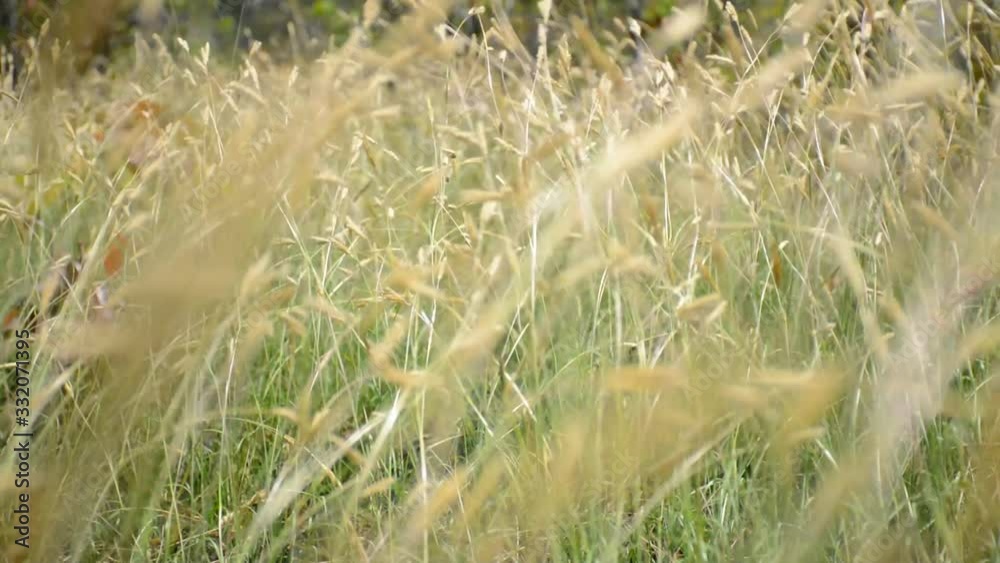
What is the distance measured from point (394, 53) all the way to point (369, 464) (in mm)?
530

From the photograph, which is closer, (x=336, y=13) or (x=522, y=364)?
(x=522, y=364)

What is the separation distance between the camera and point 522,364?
1.20 metres

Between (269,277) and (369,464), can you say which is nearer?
(369,464)

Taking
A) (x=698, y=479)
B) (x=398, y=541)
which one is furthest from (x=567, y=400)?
(x=398, y=541)

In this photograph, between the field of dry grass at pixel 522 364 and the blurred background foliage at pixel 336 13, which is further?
the blurred background foliage at pixel 336 13

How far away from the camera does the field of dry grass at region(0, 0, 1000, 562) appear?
0.84 metres

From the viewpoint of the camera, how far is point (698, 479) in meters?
1.24

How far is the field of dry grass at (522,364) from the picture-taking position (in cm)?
84

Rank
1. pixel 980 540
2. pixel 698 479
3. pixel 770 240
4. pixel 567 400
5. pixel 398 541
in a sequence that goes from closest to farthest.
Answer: pixel 980 540 → pixel 398 541 → pixel 698 479 → pixel 567 400 → pixel 770 240

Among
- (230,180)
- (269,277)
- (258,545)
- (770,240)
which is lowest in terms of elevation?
(258,545)

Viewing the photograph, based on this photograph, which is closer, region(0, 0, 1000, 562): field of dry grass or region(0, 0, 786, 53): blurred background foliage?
region(0, 0, 1000, 562): field of dry grass

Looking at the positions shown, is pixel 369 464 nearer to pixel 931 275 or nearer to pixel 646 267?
pixel 646 267

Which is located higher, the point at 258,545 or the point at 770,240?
the point at 770,240

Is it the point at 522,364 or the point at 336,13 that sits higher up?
the point at 522,364
